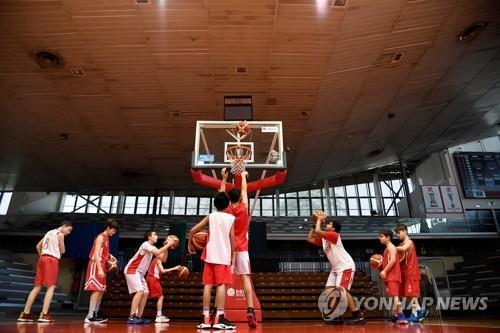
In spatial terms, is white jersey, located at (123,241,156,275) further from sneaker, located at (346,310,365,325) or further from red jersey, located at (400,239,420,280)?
red jersey, located at (400,239,420,280)

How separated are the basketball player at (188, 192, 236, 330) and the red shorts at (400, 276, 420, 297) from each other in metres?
2.93

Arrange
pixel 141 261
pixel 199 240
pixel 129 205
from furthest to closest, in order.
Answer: pixel 129 205, pixel 141 261, pixel 199 240

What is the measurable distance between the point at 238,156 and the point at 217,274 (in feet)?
9.08

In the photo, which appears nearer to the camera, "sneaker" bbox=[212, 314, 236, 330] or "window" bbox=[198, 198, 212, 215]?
"sneaker" bbox=[212, 314, 236, 330]

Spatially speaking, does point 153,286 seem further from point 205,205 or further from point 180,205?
point 180,205

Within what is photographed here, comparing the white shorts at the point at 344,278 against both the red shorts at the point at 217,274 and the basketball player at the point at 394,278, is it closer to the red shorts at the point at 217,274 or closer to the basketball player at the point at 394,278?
the basketball player at the point at 394,278

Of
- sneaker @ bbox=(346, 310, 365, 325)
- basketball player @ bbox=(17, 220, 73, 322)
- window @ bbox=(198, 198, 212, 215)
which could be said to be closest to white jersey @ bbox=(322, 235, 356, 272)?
sneaker @ bbox=(346, 310, 365, 325)

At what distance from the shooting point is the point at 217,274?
3262 millimetres

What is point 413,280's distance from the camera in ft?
16.1

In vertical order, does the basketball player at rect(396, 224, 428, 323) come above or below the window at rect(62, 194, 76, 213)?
below

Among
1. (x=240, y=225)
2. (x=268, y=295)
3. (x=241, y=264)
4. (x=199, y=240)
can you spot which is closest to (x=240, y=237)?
(x=240, y=225)

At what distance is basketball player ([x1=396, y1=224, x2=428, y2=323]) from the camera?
4.86 meters

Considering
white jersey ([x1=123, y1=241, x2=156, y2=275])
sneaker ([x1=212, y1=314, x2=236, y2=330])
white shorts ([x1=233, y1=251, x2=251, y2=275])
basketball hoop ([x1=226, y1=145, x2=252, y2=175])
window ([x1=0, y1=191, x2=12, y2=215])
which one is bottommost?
sneaker ([x1=212, y1=314, x2=236, y2=330])

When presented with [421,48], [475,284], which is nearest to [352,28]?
[421,48]
